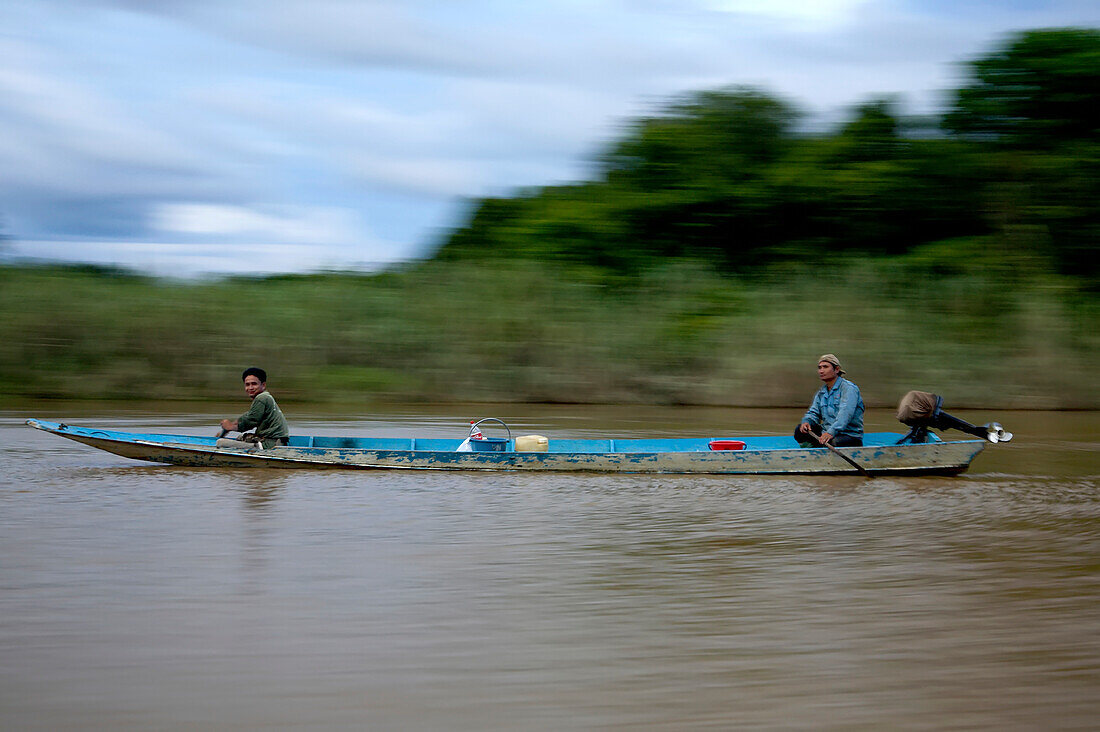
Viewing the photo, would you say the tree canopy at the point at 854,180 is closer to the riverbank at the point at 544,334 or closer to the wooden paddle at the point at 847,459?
the riverbank at the point at 544,334

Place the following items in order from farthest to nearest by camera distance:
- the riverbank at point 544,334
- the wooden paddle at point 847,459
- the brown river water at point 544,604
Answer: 1. the riverbank at point 544,334
2. the wooden paddle at point 847,459
3. the brown river water at point 544,604

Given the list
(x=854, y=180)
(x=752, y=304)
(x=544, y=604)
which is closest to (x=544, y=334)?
(x=752, y=304)

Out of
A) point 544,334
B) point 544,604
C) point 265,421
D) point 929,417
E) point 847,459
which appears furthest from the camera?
point 544,334

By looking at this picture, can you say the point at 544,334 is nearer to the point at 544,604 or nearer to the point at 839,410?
the point at 839,410

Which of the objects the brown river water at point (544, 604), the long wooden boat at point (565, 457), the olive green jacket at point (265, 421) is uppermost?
the olive green jacket at point (265, 421)

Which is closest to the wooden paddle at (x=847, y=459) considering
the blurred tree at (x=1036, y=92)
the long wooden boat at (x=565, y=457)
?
the long wooden boat at (x=565, y=457)

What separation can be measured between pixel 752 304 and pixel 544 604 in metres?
19.6

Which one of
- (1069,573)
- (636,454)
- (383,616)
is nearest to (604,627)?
(383,616)

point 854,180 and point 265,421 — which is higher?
point 854,180

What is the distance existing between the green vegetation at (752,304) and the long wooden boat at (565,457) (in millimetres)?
12317

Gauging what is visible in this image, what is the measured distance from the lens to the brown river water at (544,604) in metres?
4.22

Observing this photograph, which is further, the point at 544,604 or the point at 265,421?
the point at 265,421

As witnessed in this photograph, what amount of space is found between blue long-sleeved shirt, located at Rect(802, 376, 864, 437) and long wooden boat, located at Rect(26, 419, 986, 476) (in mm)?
248

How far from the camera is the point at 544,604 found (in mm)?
5805
